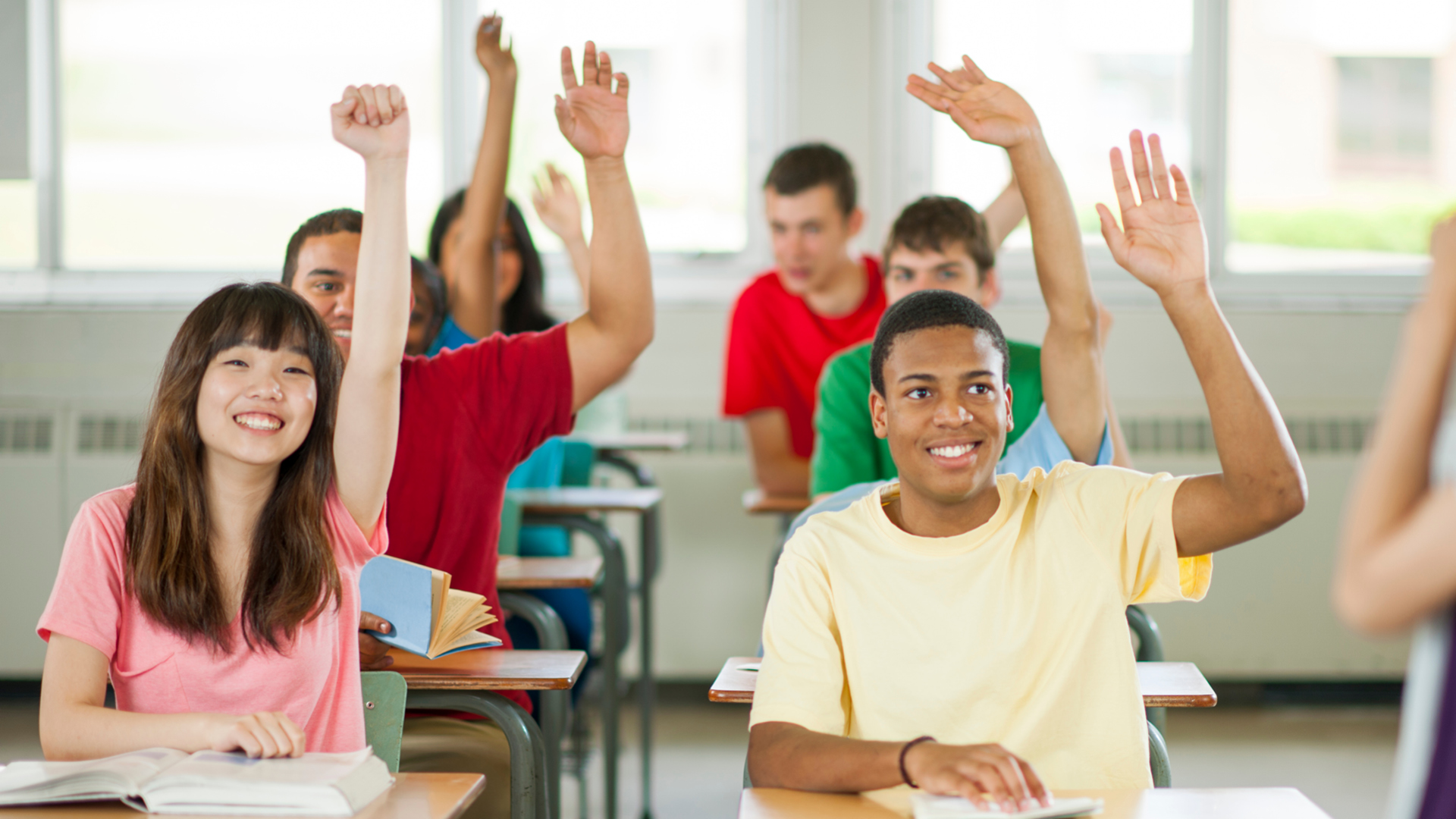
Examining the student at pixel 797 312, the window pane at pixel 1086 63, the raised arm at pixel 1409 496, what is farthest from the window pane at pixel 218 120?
the raised arm at pixel 1409 496

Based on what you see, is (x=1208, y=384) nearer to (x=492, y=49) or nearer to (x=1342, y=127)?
(x=492, y=49)

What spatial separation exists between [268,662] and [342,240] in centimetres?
83

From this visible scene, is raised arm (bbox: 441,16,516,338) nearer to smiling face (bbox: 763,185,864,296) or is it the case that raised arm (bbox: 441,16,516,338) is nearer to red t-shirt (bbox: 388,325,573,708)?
red t-shirt (bbox: 388,325,573,708)

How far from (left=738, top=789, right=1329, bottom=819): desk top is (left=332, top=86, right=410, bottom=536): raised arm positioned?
0.71 meters

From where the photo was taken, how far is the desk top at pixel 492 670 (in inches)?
70.4

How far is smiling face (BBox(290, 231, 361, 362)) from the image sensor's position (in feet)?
6.97

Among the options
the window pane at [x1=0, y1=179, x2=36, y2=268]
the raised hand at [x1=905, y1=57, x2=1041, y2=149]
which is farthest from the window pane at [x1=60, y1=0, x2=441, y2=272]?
the raised hand at [x1=905, y1=57, x2=1041, y2=149]

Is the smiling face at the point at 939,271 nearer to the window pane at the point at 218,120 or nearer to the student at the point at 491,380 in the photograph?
the student at the point at 491,380

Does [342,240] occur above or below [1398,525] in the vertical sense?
above

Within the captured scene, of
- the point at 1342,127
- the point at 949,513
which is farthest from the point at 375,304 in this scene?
the point at 1342,127

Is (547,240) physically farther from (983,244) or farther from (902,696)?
(902,696)

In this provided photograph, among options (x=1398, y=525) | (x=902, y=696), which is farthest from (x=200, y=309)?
(x=1398, y=525)

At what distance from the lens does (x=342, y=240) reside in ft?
7.05

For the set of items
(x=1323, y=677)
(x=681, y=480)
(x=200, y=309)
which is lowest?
(x=1323, y=677)
